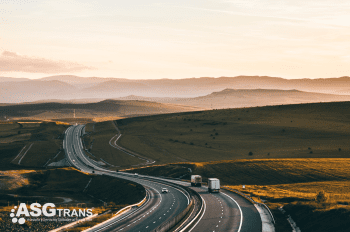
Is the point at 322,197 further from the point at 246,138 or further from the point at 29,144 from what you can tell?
the point at 29,144

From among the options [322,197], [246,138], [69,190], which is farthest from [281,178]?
[246,138]

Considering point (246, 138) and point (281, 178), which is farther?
point (246, 138)

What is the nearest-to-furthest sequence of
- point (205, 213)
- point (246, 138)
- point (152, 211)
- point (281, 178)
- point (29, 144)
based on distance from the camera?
1. point (205, 213)
2. point (152, 211)
3. point (281, 178)
4. point (29, 144)
5. point (246, 138)

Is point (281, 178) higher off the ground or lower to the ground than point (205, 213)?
lower

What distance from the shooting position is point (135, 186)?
8469cm

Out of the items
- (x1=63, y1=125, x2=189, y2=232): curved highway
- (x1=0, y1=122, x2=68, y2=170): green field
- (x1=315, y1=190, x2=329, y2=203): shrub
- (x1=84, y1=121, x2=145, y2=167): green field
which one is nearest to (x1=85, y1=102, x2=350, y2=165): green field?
(x1=84, y1=121, x2=145, y2=167): green field

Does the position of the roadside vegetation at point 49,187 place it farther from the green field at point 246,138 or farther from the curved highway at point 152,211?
the green field at point 246,138

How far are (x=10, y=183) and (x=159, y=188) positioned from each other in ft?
135

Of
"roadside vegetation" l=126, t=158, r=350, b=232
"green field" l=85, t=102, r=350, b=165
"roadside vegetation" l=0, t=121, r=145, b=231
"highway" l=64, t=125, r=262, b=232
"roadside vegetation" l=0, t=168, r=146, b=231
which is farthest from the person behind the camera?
"green field" l=85, t=102, r=350, b=165

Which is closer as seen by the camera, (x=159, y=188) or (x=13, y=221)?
(x=13, y=221)

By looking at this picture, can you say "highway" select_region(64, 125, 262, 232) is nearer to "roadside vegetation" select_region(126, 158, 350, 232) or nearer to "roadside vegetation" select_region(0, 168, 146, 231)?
"roadside vegetation" select_region(126, 158, 350, 232)

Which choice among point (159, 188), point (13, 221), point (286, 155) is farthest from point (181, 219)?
point (286, 155)

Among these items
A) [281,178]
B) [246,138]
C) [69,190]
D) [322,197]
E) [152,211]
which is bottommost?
[69,190]

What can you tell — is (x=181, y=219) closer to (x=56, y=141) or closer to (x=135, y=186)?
(x=135, y=186)
